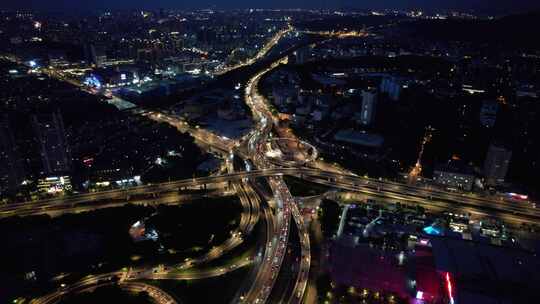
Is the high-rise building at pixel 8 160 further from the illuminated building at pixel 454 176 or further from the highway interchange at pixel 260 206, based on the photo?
the illuminated building at pixel 454 176

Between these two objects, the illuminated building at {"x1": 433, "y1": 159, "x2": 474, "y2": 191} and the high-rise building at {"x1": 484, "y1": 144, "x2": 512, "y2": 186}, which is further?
the high-rise building at {"x1": 484, "y1": 144, "x2": 512, "y2": 186}

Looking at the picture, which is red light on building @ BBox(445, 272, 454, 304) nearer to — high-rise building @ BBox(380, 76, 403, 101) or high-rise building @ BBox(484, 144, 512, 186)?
high-rise building @ BBox(484, 144, 512, 186)

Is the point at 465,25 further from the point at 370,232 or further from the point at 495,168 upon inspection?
the point at 370,232

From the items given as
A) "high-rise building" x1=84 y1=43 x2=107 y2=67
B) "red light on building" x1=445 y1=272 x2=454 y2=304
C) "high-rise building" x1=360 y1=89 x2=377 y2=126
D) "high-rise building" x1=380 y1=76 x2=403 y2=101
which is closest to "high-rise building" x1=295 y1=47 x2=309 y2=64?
"high-rise building" x1=380 y1=76 x2=403 y2=101

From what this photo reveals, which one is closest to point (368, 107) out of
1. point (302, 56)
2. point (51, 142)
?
point (51, 142)

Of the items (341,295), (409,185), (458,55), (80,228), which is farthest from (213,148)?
(458,55)

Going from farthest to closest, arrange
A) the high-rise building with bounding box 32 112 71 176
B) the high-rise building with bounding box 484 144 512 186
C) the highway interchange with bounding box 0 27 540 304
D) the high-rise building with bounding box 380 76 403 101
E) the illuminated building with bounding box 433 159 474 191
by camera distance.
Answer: the high-rise building with bounding box 380 76 403 101 < the high-rise building with bounding box 32 112 71 176 < the high-rise building with bounding box 484 144 512 186 < the illuminated building with bounding box 433 159 474 191 < the highway interchange with bounding box 0 27 540 304

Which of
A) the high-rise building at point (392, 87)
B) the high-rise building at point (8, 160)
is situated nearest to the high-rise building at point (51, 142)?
the high-rise building at point (8, 160)
